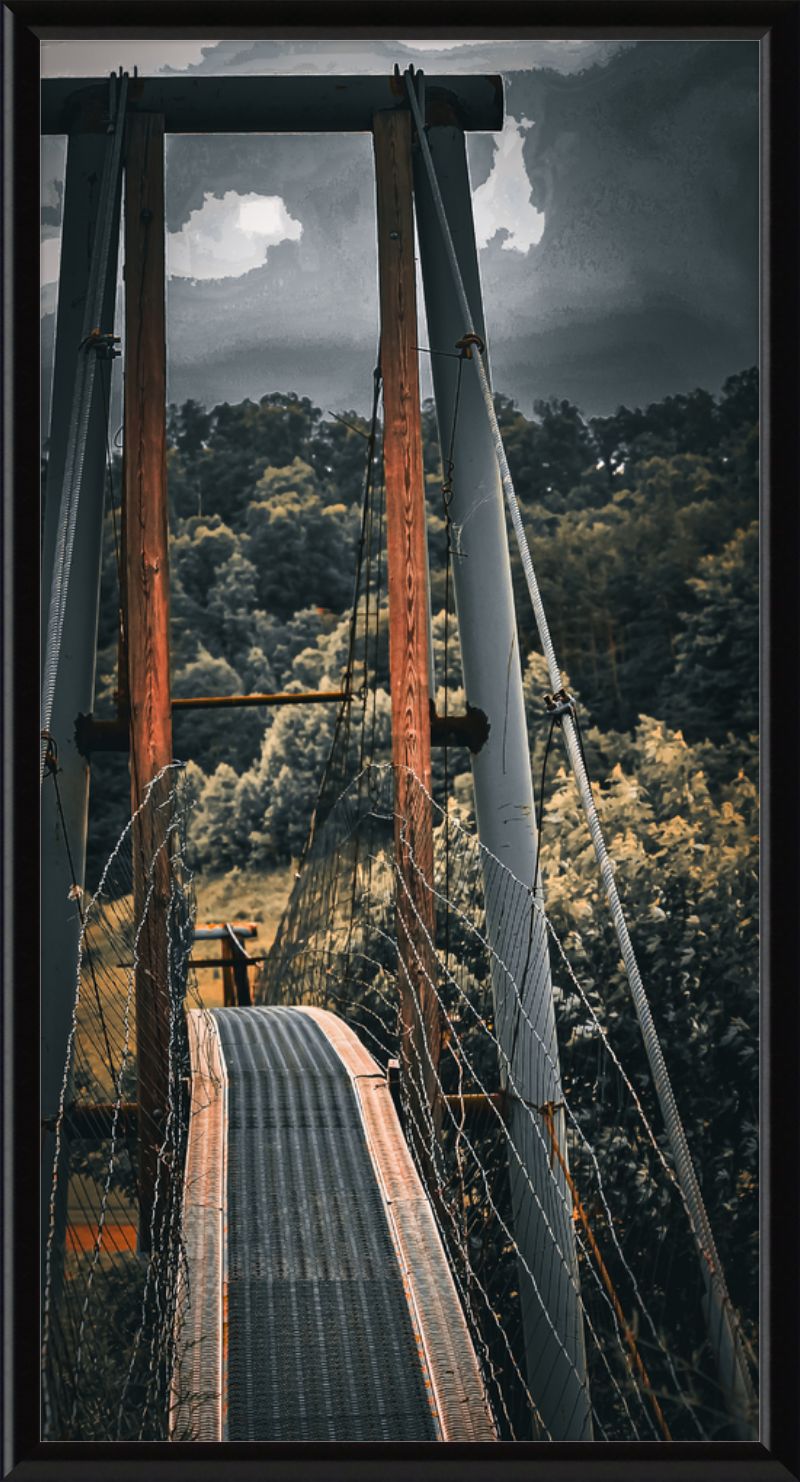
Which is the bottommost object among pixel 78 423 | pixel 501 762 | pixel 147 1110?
pixel 147 1110

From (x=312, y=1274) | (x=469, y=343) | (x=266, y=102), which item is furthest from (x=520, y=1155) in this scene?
(x=266, y=102)

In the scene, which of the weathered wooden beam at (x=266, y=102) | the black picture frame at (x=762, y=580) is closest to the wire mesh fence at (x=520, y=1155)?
the black picture frame at (x=762, y=580)

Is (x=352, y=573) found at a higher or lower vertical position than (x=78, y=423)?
higher

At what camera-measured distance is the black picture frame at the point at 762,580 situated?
85cm

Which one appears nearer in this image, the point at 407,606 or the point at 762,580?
the point at 762,580

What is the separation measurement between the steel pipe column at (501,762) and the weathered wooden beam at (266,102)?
230 millimetres

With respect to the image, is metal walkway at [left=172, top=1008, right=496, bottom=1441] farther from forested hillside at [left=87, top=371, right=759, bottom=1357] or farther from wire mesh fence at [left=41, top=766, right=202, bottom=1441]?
forested hillside at [left=87, top=371, right=759, bottom=1357]

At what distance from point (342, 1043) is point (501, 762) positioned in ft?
1.96

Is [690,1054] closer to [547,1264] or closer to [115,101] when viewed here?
[547,1264]

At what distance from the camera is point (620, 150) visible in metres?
1.42

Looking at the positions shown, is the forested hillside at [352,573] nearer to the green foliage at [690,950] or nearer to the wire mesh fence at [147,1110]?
the green foliage at [690,950]

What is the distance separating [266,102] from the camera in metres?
1.35

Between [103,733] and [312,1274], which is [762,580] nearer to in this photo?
[312,1274]
